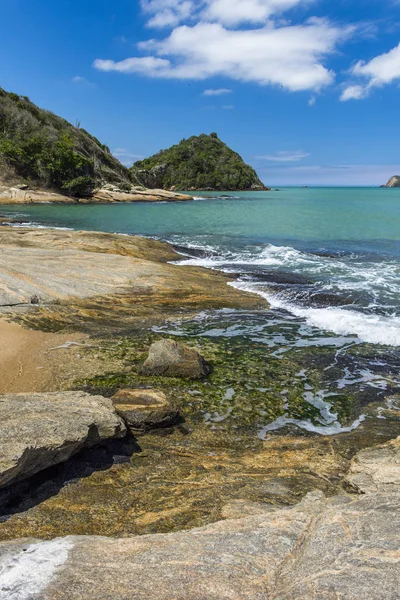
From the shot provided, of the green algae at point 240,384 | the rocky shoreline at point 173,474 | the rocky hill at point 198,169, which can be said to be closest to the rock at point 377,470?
the rocky shoreline at point 173,474

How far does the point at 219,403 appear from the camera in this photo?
9422mm

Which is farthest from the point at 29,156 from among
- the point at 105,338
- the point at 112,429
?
the point at 112,429

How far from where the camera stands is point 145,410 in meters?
8.25

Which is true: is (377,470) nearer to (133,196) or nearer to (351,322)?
(351,322)

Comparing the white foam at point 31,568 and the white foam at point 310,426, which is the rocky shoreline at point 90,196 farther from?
the white foam at point 31,568

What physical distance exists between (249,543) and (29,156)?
311ft

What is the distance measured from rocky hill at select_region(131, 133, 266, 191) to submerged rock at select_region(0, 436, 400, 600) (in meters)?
172

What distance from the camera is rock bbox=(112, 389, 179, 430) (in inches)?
321

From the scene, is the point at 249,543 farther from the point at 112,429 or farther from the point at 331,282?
the point at 331,282

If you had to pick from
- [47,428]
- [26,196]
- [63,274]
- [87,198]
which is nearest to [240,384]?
[47,428]

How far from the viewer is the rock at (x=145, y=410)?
815 centimetres

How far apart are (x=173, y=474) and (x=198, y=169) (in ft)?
602

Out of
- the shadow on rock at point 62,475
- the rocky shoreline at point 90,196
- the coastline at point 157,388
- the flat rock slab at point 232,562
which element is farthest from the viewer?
the rocky shoreline at point 90,196

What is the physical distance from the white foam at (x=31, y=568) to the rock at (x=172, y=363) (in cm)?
580
